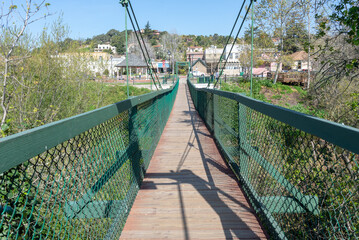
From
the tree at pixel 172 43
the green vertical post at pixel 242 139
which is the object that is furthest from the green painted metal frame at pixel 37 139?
the tree at pixel 172 43

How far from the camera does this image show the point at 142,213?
10.7 ft

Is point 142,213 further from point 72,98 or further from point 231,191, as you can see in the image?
point 72,98

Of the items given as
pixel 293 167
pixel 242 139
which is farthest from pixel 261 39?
pixel 293 167

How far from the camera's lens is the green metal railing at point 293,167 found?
162cm

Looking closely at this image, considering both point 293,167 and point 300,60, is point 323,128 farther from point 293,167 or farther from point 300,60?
point 300,60

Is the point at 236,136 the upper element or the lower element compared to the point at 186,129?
upper

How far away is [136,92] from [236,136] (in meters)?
30.9

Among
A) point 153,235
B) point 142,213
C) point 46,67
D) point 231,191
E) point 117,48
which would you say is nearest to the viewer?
point 153,235

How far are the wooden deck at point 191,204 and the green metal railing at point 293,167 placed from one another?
0.20 meters


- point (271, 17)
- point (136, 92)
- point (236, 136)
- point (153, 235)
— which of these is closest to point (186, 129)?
point (236, 136)

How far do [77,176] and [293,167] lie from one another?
6.66 ft

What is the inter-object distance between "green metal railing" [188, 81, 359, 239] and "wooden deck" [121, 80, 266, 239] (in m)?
0.20

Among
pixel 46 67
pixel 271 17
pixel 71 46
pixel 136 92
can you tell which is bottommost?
pixel 136 92

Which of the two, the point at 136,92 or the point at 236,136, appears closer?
the point at 236,136
